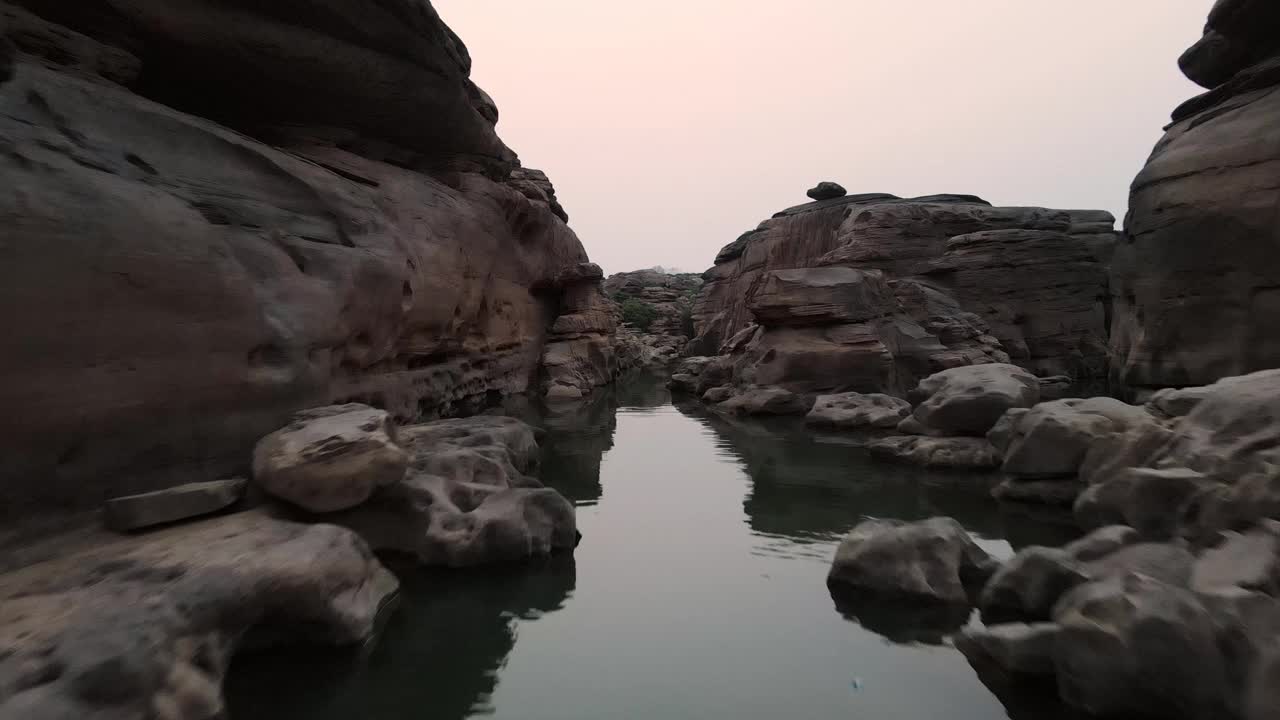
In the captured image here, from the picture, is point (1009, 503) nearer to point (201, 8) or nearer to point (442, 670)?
point (442, 670)

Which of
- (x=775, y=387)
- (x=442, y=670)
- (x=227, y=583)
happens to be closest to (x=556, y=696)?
(x=442, y=670)

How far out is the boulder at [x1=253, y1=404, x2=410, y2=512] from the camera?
4.08 m

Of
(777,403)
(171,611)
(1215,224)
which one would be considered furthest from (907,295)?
(171,611)

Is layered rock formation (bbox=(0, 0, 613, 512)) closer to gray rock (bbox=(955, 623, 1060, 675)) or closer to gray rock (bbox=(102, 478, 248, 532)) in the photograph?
gray rock (bbox=(102, 478, 248, 532))

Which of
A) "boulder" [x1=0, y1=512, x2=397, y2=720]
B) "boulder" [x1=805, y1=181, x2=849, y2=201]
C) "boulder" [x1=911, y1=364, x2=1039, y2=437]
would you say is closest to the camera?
"boulder" [x1=0, y1=512, x2=397, y2=720]

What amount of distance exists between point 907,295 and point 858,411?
22.8 feet

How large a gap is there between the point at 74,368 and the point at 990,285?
22736 millimetres

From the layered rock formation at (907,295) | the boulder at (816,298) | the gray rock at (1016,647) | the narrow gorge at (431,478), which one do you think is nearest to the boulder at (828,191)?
the layered rock formation at (907,295)

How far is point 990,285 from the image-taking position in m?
21.1

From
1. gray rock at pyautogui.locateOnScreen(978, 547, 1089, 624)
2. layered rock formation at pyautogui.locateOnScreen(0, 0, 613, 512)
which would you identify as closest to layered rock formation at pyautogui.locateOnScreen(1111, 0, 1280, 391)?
gray rock at pyautogui.locateOnScreen(978, 547, 1089, 624)

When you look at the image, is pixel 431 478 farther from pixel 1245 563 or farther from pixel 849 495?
pixel 1245 563

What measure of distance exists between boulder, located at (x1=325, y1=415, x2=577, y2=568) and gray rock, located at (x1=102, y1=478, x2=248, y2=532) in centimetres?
64

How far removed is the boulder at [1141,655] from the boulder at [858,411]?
8.48 m

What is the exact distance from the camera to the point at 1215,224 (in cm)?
902
